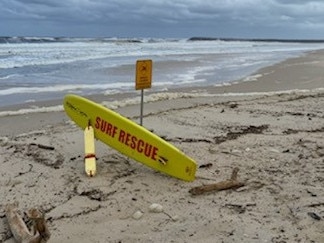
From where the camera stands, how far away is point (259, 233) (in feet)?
11.7

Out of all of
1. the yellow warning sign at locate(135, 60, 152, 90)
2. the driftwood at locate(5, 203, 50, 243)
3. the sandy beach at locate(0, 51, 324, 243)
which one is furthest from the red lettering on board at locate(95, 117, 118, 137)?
the driftwood at locate(5, 203, 50, 243)

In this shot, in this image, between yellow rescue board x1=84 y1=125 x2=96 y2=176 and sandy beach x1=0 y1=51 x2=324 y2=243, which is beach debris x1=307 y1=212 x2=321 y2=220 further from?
yellow rescue board x1=84 y1=125 x2=96 y2=176

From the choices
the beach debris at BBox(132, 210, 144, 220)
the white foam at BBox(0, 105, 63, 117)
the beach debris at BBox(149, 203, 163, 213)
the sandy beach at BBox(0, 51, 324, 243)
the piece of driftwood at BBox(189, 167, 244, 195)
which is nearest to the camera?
the sandy beach at BBox(0, 51, 324, 243)

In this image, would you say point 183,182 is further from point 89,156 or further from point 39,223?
point 39,223

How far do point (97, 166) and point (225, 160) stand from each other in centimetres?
144

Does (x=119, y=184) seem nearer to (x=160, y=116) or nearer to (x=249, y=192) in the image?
(x=249, y=192)

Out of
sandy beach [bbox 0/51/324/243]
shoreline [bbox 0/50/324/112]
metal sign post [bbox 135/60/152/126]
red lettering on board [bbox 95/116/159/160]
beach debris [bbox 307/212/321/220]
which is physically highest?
metal sign post [bbox 135/60/152/126]

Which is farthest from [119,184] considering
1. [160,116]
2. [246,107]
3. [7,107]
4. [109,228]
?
[7,107]

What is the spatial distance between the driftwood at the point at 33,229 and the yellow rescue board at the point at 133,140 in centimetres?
162

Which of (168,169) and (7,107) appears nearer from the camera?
(168,169)

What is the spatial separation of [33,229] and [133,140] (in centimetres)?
183

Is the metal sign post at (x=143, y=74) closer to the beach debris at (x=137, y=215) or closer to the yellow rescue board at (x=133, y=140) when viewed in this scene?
the yellow rescue board at (x=133, y=140)

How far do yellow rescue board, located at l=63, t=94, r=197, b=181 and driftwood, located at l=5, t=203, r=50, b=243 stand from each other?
162cm

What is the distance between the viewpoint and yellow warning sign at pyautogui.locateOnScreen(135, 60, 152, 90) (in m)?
5.54
